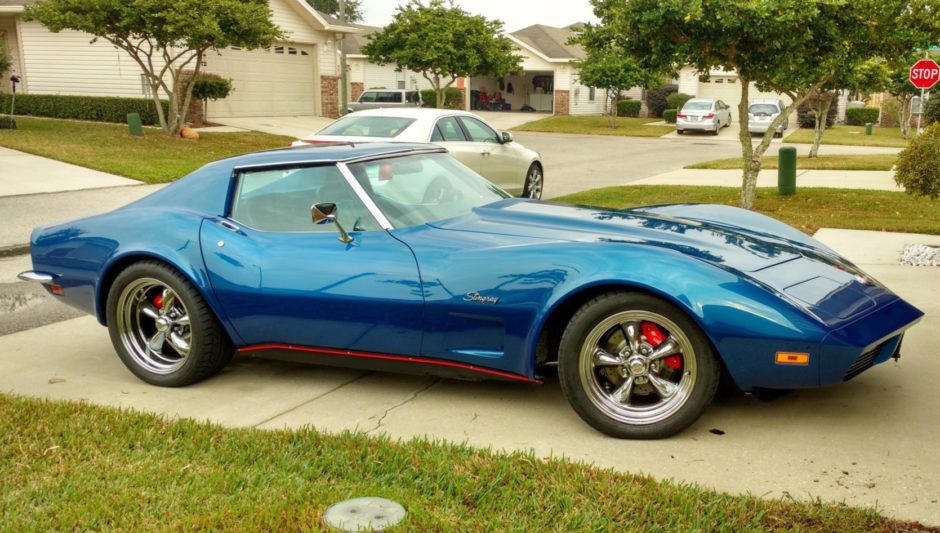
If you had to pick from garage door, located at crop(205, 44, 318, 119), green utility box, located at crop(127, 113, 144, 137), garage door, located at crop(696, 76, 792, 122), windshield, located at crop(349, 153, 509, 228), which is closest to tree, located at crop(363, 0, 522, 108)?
garage door, located at crop(205, 44, 318, 119)

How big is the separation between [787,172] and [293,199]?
10844 mm

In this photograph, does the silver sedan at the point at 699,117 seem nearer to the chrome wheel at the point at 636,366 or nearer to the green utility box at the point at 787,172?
the green utility box at the point at 787,172

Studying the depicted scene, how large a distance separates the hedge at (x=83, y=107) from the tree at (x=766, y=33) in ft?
62.4

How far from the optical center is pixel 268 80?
3272cm

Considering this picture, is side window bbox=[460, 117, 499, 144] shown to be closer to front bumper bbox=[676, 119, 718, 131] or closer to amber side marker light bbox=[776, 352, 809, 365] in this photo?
amber side marker light bbox=[776, 352, 809, 365]

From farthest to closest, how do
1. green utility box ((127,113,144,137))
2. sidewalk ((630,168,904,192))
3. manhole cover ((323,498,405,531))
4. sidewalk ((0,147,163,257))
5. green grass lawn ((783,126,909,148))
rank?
green grass lawn ((783,126,909,148)), green utility box ((127,113,144,137)), sidewalk ((630,168,904,192)), sidewalk ((0,147,163,257)), manhole cover ((323,498,405,531))

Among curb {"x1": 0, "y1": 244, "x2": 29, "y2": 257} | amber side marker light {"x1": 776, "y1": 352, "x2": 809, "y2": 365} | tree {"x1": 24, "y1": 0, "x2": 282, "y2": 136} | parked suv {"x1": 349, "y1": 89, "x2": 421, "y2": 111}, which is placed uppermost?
tree {"x1": 24, "y1": 0, "x2": 282, "y2": 136}

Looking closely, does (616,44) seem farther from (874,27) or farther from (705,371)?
(705,371)

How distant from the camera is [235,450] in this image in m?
3.91

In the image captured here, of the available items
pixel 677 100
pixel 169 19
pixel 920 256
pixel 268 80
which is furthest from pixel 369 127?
pixel 677 100

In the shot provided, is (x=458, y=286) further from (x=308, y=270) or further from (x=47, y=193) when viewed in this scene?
(x=47, y=193)

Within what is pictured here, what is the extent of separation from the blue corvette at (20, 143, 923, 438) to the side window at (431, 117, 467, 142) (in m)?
6.24

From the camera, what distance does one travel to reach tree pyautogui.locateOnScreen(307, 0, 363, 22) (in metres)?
91.0

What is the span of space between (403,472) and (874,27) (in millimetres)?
9800
